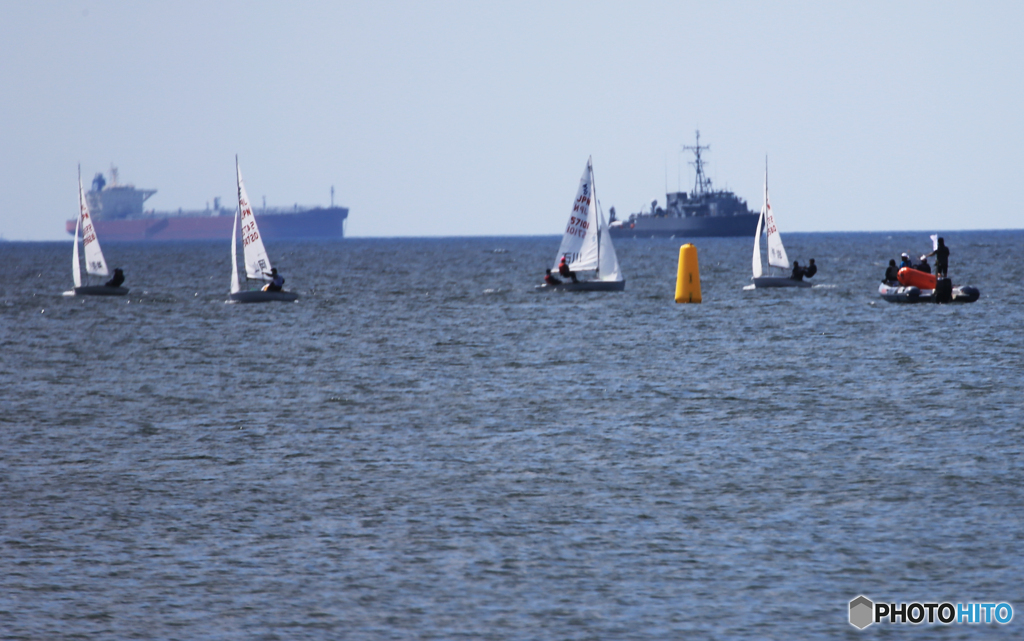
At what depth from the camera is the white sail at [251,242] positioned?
1919 inches

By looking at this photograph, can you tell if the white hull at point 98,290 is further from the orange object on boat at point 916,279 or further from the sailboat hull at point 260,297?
the orange object on boat at point 916,279

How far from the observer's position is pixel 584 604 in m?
11.5

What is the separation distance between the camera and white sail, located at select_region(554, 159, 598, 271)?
169 feet

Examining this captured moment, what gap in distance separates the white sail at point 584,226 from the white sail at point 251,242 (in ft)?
40.6

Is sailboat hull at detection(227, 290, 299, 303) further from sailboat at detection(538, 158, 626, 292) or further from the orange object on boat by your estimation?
the orange object on boat

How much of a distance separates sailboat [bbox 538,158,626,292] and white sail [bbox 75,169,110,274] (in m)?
22.7

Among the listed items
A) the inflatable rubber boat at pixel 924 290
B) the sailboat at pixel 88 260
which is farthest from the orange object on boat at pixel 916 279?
the sailboat at pixel 88 260

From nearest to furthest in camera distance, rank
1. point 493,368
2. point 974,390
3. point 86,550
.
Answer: point 86,550 → point 974,390 → point 493,368

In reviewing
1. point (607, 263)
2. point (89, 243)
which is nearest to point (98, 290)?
point (89, 243)

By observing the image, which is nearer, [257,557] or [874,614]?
[874,614]

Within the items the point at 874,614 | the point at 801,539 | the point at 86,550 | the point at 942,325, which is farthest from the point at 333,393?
the point at 942,325

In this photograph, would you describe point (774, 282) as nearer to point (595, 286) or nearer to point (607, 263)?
point (607, 263)

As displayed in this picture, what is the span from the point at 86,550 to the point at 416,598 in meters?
4.06

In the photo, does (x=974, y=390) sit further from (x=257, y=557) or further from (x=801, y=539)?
(x=257, y=557)
